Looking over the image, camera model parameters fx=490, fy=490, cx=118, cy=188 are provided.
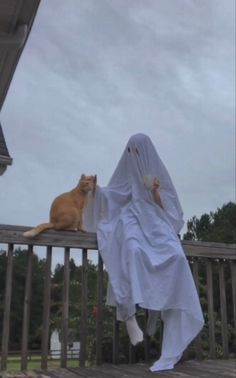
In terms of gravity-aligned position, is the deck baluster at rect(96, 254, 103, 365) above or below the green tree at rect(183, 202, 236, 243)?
below

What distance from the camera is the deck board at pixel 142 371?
2559 millimetres

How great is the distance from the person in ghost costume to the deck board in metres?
0.11

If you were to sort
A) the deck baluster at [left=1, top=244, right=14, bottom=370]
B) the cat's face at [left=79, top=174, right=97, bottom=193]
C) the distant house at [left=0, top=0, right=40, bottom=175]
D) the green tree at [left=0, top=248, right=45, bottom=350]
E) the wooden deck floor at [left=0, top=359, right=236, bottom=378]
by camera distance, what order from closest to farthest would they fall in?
the wooden deck floor at [left=0, top=359, right=236, bottom=378] < the deck baluster at [left=1, top=244, right=14, bottom=370] < the distant house at [left=0, top=0, right=40, bottom=175] < the cat's face at [left=79, top=174, right=97, bottom=193] < the green tree at [left=0, top=248, right=45, bottom=350]

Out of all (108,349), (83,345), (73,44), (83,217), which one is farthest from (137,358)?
(73,44)

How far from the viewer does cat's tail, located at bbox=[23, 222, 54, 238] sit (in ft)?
9.30

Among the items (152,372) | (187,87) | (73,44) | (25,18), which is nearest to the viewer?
(152,372)

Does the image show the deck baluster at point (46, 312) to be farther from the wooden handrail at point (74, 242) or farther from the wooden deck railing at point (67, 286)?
the wooden handrail at point (74, 242)

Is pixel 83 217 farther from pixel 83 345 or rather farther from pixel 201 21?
pixel 201 21

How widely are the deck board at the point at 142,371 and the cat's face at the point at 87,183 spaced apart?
1114mm

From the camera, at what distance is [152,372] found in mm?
2654

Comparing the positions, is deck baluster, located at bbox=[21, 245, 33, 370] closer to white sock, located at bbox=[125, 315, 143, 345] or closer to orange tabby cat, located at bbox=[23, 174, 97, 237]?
orange tabby cat, located at bbox=[23, 174, 97, 237]

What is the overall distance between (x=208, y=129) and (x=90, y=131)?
267 centimetres

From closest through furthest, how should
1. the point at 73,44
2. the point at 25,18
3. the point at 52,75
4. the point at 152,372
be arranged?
the point at 152,372 → the point at 25,18 → the point at 73,44 → the point at 52,75

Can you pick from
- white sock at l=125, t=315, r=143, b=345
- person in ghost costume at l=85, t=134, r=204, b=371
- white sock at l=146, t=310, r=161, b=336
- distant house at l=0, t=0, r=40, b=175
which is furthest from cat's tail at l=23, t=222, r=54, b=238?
distant house at l=0, t=0, r=40, b=175
